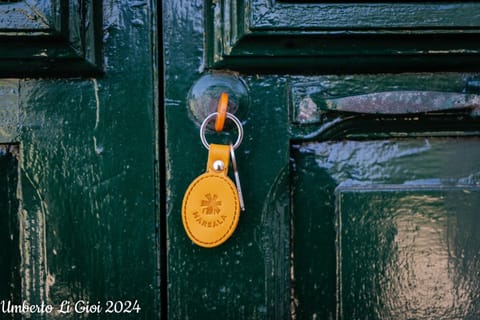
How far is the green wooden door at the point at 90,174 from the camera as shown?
66 centimetres

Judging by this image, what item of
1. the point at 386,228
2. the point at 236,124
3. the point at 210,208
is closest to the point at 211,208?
the point at 210,208

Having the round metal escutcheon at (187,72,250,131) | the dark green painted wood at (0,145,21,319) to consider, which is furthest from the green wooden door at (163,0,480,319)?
the dark green painted wood at (0,145,21,319)

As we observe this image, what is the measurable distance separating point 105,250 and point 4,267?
0.45 ft

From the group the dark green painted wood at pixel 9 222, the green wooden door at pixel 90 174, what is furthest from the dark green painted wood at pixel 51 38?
the dark green painted wood at pixel 9 222

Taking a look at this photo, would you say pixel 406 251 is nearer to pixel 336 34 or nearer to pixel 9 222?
pixel 336 34

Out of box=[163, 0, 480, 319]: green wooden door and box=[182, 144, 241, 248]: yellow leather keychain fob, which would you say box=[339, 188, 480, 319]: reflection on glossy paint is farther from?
box=[182, 144, 241, 248]: yellow leather keychain fob

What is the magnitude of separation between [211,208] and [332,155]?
19 centimetres

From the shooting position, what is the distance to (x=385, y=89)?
68cm

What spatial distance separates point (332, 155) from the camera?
69 cm

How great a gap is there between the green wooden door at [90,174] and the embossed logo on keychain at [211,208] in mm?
75

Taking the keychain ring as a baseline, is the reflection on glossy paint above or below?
below

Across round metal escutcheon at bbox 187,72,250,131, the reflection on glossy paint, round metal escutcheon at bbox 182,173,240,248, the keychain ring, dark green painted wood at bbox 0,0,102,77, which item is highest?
dark green painted wood at bbox 0,0,102,77

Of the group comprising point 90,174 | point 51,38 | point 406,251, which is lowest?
point 406,251

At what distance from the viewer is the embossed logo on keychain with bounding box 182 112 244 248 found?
0.61 metres
